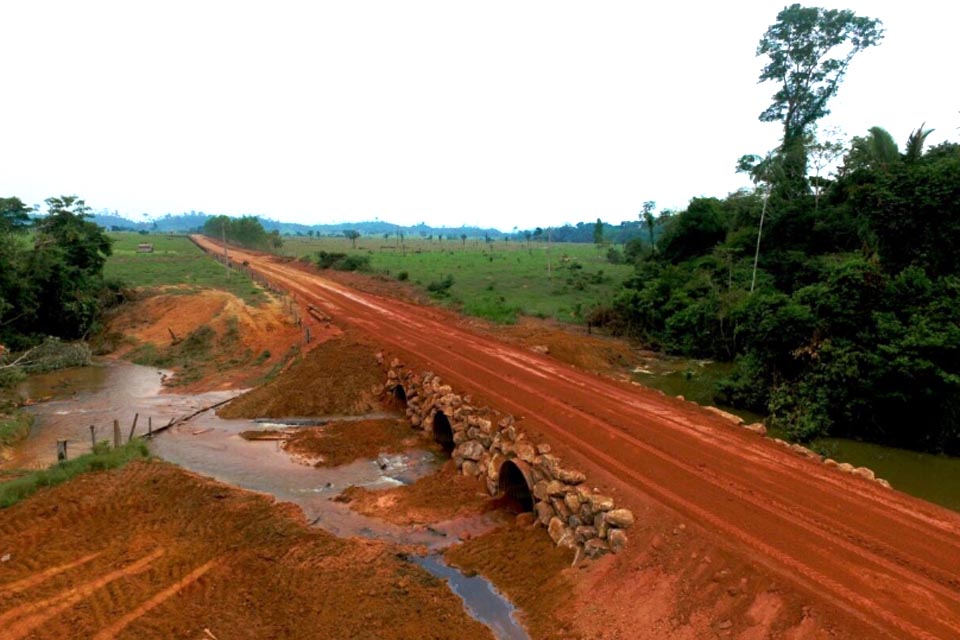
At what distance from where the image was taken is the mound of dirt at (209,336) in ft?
87.2

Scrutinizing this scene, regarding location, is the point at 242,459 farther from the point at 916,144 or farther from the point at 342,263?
the point at 342,263

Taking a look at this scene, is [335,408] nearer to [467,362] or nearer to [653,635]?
[467,362]

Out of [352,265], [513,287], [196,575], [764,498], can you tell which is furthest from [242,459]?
[352,265]

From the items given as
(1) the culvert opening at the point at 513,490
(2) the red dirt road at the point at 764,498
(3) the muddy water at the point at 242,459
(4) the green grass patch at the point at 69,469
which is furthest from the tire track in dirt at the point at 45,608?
(2) the red dirt road at the point at 764,498

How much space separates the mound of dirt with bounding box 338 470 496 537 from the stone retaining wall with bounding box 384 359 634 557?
40cm

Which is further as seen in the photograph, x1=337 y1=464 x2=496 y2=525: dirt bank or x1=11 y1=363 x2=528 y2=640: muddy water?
x1=337 y1=464 x2=496 y2=525: dirt bank

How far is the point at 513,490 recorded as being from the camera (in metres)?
13.2

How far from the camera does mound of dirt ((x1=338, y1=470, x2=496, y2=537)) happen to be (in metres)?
12.6

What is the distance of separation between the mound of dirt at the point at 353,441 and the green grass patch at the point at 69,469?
13.4ft

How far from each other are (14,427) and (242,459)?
8654 mm

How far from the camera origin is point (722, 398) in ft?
68.5

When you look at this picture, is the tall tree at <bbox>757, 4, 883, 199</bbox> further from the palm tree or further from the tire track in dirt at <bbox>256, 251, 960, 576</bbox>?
the tire track in dirt at <bbox>256, 251, 960, 576</bbox>

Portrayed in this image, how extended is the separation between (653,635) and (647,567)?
1.17m

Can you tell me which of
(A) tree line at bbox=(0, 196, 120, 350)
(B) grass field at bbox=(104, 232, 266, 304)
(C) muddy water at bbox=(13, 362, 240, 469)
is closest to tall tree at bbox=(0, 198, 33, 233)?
(A) tree line at bbox=(0, 196, 120, 350)
